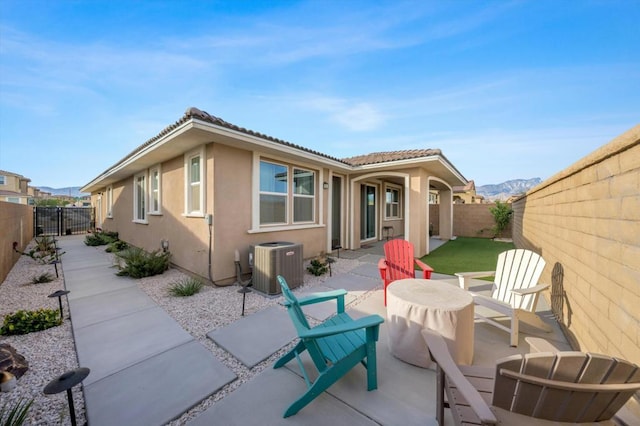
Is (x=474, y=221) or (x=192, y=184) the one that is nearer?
(x=192, y=184)

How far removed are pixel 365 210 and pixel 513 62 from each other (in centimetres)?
A: 651

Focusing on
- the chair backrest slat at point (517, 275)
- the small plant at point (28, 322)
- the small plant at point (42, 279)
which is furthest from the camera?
the small plant at point (42, 279)

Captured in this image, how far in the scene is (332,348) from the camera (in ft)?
7.32

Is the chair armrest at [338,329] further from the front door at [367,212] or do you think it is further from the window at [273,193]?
the front door at [367,212]

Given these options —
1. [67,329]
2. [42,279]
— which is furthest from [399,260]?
[42,279]

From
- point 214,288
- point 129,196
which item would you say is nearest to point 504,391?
point 214,288

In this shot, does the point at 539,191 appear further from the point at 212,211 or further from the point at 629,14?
the point at 212,211

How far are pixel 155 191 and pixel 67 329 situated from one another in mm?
5358

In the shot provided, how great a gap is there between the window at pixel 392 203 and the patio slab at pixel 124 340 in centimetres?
1047

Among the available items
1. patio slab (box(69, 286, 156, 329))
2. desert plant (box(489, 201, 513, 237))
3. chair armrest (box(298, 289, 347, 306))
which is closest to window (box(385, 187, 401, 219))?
desert plant (box(489, 201, 513, 237))

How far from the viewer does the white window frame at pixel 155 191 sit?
24.3 ft

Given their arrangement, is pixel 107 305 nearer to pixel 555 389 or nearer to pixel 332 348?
pixel 332 348

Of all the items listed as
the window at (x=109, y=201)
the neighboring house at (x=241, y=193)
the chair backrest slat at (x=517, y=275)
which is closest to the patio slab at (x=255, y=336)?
the neighboring house at (x=241, y=193)

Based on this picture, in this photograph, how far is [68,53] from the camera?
17.9 feet
